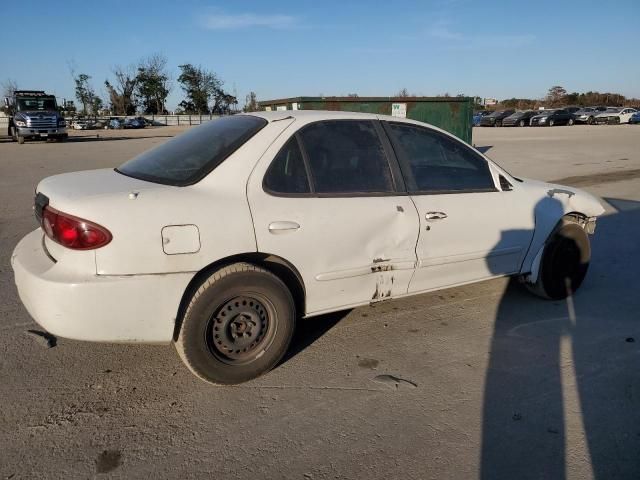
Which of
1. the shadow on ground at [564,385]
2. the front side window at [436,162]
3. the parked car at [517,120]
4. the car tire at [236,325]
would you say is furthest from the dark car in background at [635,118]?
the car tire at [236,325]

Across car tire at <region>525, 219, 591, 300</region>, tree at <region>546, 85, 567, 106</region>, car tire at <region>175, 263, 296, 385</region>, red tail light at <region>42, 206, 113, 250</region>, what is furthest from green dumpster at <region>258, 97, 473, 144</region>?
tree at <region>546, 85, 567, 106</region>

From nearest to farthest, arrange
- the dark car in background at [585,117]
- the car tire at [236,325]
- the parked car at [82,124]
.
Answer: the car tire at [236,325], the dark car in background at [585,117], the parked car at [82,124]

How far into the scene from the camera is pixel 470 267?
3.77m

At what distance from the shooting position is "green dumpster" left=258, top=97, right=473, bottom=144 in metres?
11.1

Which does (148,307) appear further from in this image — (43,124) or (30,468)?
(43,124)

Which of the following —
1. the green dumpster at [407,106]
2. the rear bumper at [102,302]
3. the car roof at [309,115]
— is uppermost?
the green dumpster at [407,106]

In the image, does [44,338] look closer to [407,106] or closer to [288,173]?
[288,173]

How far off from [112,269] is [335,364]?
5.02 feet

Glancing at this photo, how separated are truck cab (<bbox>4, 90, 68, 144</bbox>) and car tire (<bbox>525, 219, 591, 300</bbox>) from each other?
1088 inches

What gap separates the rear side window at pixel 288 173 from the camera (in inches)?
118

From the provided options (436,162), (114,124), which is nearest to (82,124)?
(114,124)

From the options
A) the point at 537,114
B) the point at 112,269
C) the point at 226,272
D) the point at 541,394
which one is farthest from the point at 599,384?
the point at 537,114

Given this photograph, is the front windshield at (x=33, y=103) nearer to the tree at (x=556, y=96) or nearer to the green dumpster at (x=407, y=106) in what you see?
the green dumpster at (x=407, y=106)

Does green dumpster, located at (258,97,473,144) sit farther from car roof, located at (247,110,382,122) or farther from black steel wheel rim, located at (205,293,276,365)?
black steel wheel rim, located at (205,293,276,365)
